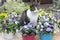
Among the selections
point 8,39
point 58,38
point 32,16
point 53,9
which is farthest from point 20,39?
point 53,9

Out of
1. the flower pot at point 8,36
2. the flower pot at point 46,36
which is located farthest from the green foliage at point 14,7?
the flower pot at point 46,36

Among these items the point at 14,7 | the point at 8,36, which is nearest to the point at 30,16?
the point at 8,36

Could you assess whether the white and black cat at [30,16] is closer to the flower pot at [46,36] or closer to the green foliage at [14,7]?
the flower pot at [46,36]

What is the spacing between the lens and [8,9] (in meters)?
3.54

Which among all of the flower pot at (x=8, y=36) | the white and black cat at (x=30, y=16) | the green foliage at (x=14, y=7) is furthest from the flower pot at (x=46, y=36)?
the green foliage at (x=14, y=7)

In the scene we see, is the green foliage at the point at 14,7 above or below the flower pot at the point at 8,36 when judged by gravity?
above

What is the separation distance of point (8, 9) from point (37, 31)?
1354 mm

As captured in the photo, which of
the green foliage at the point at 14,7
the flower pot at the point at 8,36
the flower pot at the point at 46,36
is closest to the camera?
the flower pot at the point at 46,36

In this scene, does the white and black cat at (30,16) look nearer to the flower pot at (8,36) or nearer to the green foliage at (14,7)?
the flower pot at (8,36)

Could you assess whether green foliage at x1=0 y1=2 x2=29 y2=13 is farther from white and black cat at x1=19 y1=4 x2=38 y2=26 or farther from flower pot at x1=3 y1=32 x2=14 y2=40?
flower pot at x1=3 y1=32 x2=14 y2=40

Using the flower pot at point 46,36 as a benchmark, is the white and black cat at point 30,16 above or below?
above

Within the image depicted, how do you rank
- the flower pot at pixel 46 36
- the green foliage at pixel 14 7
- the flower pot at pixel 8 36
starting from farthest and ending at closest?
1. the green foliage at pixel 14 7
2. the flower pot at pixel 8 36
3. the flower pot at pixel 46 36

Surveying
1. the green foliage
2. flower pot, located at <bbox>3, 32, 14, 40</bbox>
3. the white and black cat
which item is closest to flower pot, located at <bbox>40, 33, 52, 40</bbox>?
the white and black cat

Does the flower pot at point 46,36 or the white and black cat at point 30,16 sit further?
the white and black cat at point 30,16
